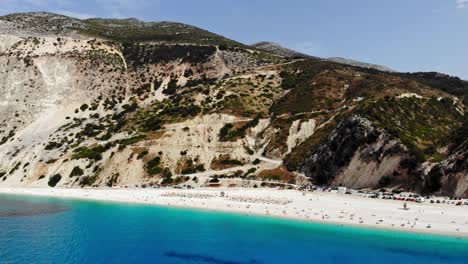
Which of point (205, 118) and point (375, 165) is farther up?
point (205, 118)

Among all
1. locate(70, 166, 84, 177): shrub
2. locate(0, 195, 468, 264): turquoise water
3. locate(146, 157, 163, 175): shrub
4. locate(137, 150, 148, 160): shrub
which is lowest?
locate(0, 195, 468, 264): turquoise water

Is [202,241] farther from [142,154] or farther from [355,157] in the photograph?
[142,154]

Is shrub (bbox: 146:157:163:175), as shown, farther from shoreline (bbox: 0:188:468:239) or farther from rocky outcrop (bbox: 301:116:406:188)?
rocky outcrop (bbox: 301:116:406:188)

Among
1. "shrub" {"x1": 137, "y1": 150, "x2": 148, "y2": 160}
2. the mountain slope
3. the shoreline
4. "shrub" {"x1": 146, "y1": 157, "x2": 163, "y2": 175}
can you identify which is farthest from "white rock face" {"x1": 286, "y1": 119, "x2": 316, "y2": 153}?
"shrub" {"x1": 137, "y1": 150, "x2": 148, "y2": 160}

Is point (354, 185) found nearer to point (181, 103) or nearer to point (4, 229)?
point (4, 229)

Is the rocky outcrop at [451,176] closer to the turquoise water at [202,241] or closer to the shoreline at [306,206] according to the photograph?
the shoreline at [306,206]

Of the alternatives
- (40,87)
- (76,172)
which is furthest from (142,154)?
(40,87)

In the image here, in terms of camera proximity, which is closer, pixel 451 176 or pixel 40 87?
pixel 451 176
